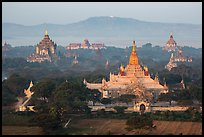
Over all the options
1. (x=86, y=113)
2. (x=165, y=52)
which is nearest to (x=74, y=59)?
(x=165, y=52)

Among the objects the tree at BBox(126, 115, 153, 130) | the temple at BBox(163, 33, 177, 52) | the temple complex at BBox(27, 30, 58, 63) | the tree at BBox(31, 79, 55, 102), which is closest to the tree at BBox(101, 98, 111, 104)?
the tree at BBox(31, 79, 55, 102)

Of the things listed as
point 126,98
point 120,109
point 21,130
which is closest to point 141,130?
point 120,109

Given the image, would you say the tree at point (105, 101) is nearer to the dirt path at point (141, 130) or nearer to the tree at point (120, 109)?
the tree at point (120, 109)

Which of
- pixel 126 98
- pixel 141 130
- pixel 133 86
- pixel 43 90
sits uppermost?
pixel 133 86

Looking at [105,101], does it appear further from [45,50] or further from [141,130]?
[45,50]

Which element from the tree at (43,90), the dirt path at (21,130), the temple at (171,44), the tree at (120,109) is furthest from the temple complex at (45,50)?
the dirt path at (21,130)

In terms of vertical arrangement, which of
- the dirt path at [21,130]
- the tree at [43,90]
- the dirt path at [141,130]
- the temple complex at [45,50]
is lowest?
the dirt path at [141,130]
